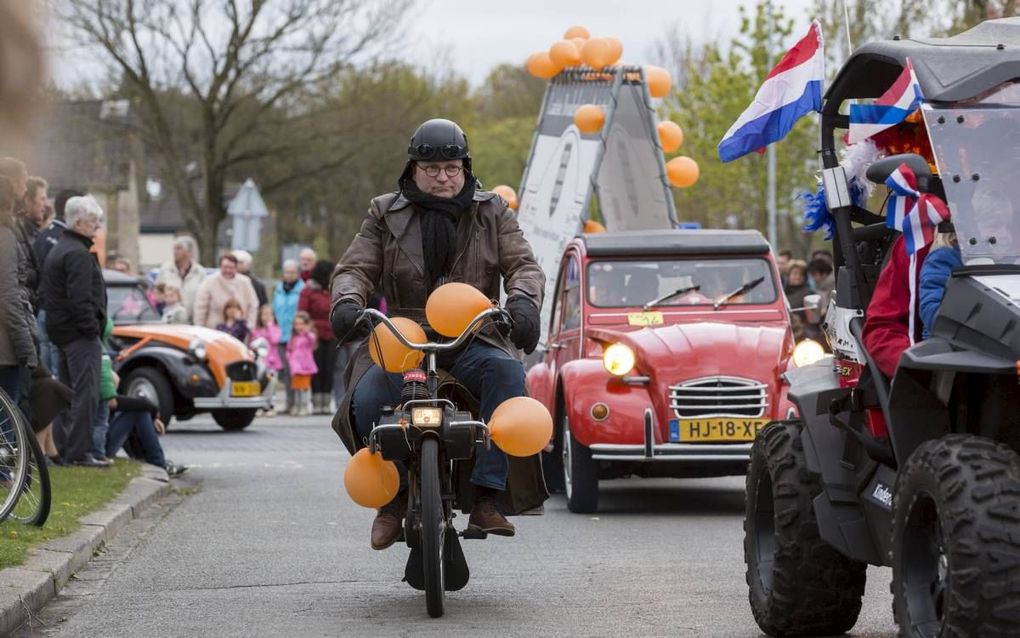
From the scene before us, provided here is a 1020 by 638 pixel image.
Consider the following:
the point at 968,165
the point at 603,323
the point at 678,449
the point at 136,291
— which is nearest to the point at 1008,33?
the point at 968,165

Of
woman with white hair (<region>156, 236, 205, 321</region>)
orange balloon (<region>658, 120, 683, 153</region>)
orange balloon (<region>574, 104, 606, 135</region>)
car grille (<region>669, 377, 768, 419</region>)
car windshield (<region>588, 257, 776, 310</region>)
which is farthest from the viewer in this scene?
woman with white hair (<region>156, 236, 205, 321</region>)

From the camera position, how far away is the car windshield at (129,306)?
21.8 metres

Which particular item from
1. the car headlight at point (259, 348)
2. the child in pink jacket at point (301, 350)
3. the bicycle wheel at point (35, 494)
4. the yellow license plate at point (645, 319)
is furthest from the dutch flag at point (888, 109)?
the child in pink jacket at point (301, 350)

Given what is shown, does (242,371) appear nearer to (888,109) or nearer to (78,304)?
(78,304)

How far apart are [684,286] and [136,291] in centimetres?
996

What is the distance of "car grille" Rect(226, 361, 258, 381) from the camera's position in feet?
70.8

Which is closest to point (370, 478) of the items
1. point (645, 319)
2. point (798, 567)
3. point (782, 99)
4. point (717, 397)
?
point (798, 567)

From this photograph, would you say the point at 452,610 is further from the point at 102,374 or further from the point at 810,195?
the point at 102,374

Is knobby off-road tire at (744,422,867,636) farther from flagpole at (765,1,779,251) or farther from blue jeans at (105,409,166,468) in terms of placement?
flagpole at (765,1,779,251)

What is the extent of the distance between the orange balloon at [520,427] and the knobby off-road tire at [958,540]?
2.36 m

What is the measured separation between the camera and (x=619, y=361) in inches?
493

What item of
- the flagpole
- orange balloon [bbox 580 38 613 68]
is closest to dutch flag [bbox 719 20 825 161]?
orange balloon [bbox 580 38 613 68]

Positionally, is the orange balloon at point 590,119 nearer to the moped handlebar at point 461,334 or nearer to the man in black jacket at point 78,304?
the man in black jacket at point 78,304

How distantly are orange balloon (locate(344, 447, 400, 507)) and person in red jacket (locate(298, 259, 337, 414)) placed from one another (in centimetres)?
1730
